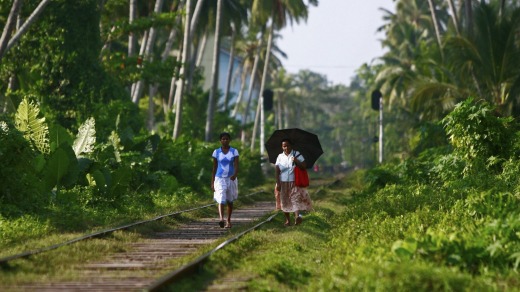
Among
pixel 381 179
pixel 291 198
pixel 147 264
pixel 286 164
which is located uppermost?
pixel 286 164

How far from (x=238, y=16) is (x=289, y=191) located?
3185cm

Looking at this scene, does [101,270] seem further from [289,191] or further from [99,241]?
[289,191]

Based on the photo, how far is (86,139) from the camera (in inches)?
760

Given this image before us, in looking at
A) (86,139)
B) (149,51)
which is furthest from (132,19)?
(86,139)

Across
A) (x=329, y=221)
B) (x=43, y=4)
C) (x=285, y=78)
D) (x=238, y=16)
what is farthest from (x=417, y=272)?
(x=285, y=78)

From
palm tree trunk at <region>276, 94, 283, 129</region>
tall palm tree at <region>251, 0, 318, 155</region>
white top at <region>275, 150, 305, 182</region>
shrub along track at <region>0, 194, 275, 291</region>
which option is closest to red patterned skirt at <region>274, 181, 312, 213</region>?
white top at <region>275, 150, 305, 182</region>

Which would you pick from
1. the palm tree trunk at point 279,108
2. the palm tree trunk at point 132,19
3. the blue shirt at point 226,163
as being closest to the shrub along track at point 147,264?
the blue shirt at point 226,163

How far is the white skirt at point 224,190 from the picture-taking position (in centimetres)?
1473

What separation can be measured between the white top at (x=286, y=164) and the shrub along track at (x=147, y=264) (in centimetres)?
123

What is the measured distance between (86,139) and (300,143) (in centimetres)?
576

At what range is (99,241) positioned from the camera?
480 inches

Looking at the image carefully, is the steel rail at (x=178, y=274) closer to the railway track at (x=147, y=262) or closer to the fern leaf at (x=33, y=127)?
the railway track at (x=147, y=262)

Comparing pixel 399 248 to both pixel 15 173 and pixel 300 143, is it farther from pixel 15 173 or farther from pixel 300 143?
pixel 15 173

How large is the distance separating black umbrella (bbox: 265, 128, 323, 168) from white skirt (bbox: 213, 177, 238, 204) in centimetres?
125
